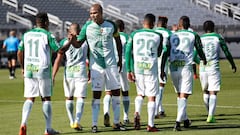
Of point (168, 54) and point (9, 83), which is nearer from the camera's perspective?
point (168, 54)

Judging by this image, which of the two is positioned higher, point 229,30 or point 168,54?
point 229,30

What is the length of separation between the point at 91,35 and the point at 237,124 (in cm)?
353

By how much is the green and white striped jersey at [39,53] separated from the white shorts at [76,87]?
149 centimetres

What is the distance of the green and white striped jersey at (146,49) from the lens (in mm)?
14312

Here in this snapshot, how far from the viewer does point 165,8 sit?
61094 millimetres

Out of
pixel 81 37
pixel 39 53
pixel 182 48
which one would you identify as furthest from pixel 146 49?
pixel 39 53

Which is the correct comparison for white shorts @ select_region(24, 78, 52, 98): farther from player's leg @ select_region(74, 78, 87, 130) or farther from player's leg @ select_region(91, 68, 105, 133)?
player's leg @ select_region(74, 78, 87, 130)

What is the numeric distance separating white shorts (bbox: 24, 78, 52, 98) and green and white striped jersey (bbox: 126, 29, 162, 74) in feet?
6.48

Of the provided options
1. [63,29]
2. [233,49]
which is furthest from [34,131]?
[233,49]

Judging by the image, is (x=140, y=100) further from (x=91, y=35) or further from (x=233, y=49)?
(x=233, y=49)

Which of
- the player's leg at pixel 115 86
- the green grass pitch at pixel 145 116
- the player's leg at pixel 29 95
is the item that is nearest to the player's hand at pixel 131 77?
the player's leg at pixel 115 86

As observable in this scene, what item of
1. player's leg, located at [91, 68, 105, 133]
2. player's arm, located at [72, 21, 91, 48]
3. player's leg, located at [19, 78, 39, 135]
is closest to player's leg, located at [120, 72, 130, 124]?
player's leg, located at [91, 68, 105, 133]

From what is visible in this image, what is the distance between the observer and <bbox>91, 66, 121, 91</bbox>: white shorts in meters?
14.1

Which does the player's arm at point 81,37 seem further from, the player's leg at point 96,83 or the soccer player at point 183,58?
the soccer player at point 183,58
